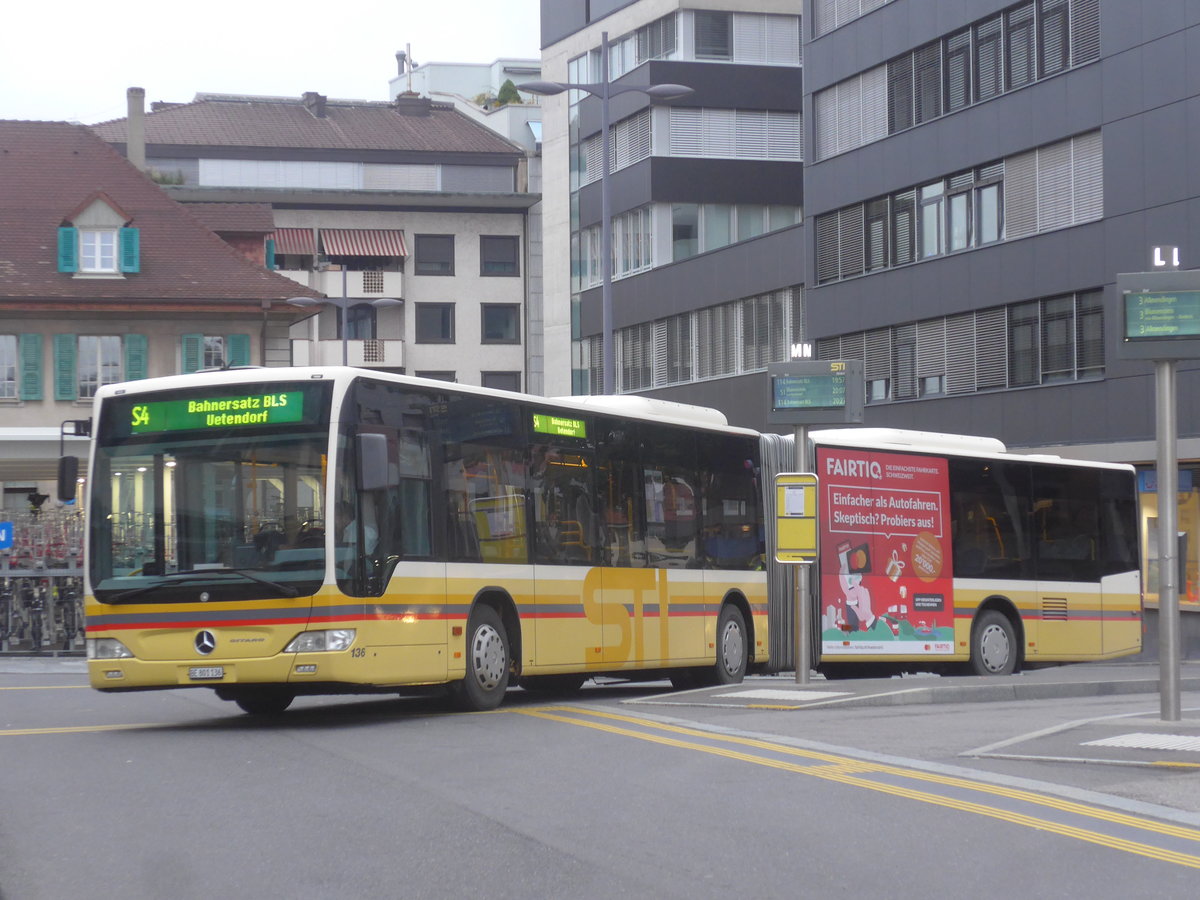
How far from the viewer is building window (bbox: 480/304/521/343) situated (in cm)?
7269

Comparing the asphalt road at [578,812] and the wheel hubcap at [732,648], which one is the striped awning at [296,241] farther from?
the asphalt road at [578,812]

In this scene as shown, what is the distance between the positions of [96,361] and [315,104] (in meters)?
33.1

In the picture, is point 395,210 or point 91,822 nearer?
point 91,822

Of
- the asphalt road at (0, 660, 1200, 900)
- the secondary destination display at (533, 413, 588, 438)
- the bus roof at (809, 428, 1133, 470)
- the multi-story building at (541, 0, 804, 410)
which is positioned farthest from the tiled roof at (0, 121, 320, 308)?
the asphalt road at (0, 660, 1200, 900)

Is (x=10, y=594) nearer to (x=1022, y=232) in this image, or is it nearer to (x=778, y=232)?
(x=1022, y=232)

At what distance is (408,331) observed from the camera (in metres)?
71.8

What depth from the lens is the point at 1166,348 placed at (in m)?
12.7

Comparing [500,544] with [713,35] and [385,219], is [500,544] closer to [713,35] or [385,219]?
[713,35]

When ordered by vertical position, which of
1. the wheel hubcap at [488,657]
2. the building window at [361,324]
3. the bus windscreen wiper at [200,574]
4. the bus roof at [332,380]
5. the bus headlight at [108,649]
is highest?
the building window at [361,324]

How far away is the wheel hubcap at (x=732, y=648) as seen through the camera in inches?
763

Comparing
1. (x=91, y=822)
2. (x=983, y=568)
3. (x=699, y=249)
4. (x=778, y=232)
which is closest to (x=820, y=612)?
(x=983, y=568)

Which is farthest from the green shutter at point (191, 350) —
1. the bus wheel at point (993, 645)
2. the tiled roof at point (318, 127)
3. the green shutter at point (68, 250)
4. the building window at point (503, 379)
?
the bus wheel at point (993, 645)

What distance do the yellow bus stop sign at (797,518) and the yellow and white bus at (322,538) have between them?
207 cm

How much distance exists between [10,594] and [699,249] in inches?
1007
